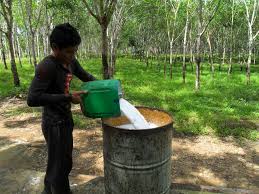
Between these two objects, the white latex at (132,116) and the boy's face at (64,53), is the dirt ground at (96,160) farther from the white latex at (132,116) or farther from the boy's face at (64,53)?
the boy's face at (64,53)

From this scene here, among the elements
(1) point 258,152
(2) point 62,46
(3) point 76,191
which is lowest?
(1) point 258,152

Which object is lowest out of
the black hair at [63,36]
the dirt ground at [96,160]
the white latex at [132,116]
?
the dirt ground at [96,160]

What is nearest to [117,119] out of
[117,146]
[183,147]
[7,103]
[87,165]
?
[117,146]

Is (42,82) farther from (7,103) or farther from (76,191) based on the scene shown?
(7,103)

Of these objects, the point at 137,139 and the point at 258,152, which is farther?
the point at 258,152

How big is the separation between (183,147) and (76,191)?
3384mm

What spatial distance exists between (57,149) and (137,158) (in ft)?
2.90

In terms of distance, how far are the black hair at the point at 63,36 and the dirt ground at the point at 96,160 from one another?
199 centimetres

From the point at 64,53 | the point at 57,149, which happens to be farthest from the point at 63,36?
the point at 57,149

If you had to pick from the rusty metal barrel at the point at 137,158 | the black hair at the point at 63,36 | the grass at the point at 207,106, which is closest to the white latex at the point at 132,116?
the rusty metal barrel at the point at 137,158

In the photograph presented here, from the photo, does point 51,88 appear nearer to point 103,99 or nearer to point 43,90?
point 43,90

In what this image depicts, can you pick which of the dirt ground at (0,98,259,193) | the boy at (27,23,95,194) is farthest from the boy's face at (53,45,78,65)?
the dirt ground at (0,98,259,193)

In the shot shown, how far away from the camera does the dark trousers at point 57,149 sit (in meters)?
3.18

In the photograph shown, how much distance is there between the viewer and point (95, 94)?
2770mm
